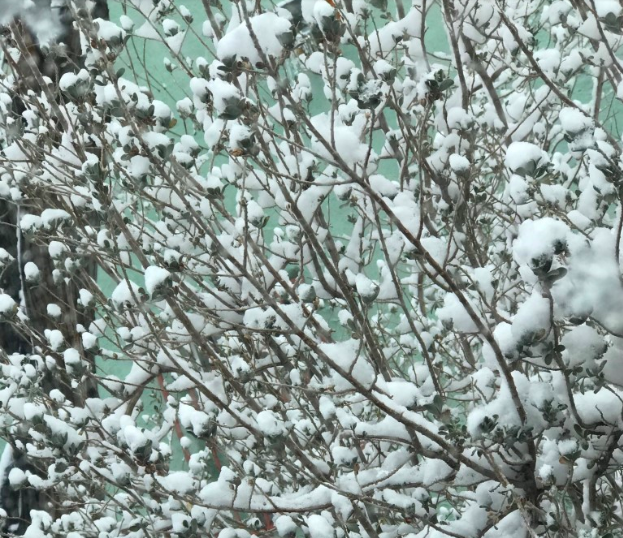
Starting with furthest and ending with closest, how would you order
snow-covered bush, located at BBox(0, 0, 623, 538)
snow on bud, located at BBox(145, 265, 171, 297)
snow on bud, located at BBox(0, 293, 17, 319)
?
1. snow on bud, located at BBox(0, 293, 17, 319)
2. snow on bud, located at BBox(145, 265, 171, 297)
3. snow-covered bush, located at BBox(0, 0, 623, 538)

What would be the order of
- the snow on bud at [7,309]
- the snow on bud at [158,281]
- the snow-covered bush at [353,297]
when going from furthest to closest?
the snow on bud at [7,309] < the snow on bud at [158,281] < the snow-covered bush at [353,297]

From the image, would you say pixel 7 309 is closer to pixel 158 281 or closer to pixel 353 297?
pixel 158 281

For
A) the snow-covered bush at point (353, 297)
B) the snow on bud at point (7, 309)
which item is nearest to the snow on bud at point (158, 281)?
the snow-covered bush at point (353, 297)

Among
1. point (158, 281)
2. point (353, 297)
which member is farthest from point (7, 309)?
point (353, 297)

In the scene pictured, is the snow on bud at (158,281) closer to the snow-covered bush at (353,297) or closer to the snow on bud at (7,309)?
the snow-covered bush at (353,297)

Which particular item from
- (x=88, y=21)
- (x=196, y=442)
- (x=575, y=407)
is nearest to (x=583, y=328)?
(x=575, y=407)

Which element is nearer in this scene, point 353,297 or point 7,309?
point 353,297

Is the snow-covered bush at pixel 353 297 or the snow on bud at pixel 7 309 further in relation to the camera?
the snow on bud at pixel 7 309

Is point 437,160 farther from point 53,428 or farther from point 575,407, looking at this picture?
point 53,428

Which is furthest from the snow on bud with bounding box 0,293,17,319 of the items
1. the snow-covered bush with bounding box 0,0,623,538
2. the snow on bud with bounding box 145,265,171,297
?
the snow on bud with bounding box 145,265,171,297

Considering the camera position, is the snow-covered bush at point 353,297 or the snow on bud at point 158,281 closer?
the snow-covered bush at point 353,297

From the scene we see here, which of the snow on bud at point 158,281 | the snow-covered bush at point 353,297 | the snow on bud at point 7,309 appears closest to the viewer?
the snow-covered bush at point 353,297

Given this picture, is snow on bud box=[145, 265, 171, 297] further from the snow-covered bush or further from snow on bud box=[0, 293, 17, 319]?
snow on bud box=[0, 293, 17, 319]

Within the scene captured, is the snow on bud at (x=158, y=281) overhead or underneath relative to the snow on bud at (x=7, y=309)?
underneath
